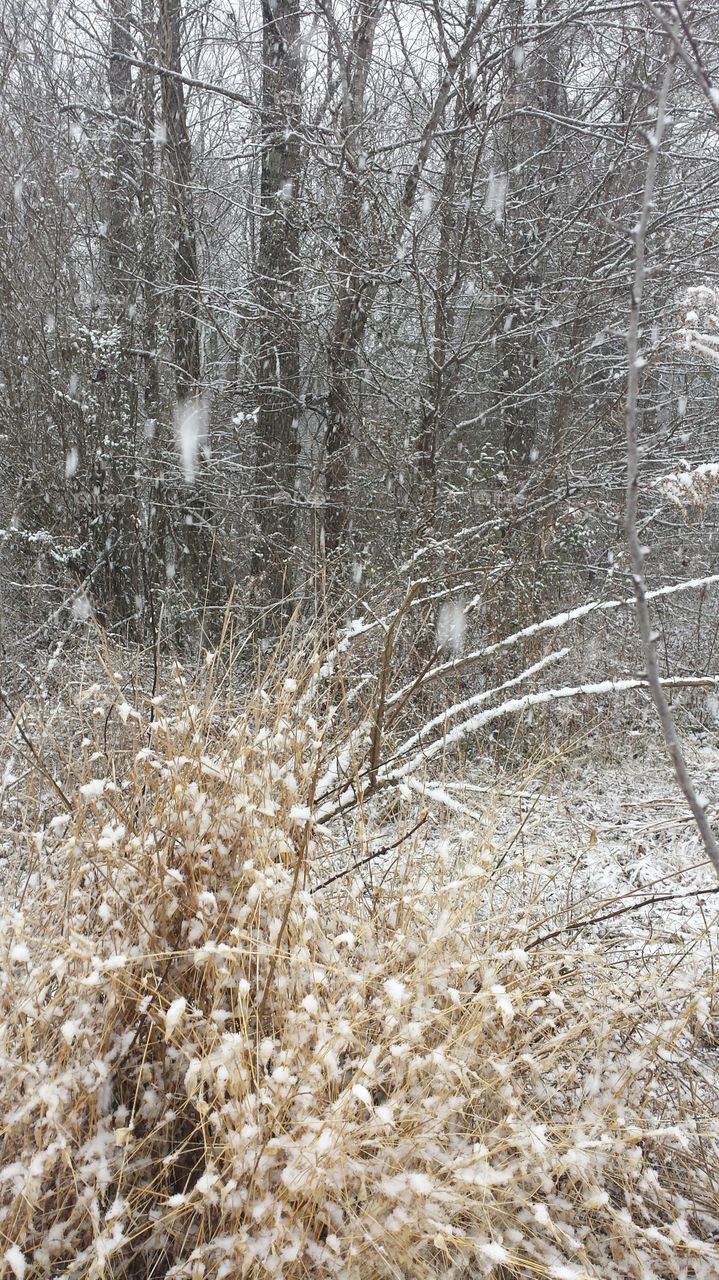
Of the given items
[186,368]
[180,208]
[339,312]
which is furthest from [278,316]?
[180,208]

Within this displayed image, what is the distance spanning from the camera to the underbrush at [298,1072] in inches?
66.2

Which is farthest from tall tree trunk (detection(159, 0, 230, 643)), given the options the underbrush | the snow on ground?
the underbrush

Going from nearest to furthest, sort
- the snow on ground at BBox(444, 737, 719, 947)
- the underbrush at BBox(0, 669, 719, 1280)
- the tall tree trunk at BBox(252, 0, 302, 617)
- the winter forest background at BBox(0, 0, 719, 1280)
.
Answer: the underbrush at BBox(0, 669, 719, 1280) < the winter forest background at BBox(0, 0, 719, 1280) < the snow on ground at BBox(444, 737, 719, 947) < the tall tree trunk at BBox(252, 0, 302, 617)

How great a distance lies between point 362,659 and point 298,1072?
3.40m

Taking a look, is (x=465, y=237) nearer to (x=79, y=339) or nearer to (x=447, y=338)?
(x=447, y=338)

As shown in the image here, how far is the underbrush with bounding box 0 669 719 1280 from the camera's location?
1.68 metres

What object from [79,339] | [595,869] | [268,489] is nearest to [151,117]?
[79,339]

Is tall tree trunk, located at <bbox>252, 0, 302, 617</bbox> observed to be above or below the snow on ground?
above

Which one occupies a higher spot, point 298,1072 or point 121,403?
point 121,403

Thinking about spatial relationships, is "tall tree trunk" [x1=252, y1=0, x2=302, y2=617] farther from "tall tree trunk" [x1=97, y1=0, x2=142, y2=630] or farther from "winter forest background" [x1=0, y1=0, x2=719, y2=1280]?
"tall tree trunk" [x1=97, y1=0, x2=142, y2=630]

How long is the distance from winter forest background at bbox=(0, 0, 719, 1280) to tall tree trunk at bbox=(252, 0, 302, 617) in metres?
0.06

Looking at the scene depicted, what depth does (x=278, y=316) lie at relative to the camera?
636 centimetres

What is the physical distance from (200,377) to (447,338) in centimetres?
256

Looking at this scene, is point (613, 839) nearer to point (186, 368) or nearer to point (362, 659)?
point (362, 659)
